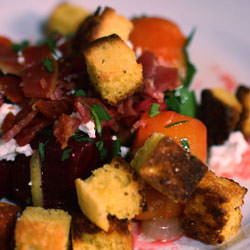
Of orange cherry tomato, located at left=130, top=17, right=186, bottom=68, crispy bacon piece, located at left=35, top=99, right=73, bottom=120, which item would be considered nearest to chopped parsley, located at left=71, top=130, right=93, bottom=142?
crispy bacon piece, located at left=35, top=99, right=73, bottom=120

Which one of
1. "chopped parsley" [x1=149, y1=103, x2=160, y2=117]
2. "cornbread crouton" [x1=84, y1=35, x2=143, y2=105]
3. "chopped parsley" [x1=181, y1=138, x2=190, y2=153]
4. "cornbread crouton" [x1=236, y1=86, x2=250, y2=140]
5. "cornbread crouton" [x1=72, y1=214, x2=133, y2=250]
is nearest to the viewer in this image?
"cornbread crouton" [x1=72, y1=214, x2=133, y2=250]

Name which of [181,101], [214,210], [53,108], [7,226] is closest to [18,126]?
[53,108]

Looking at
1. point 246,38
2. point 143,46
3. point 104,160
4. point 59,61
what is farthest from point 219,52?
point 104,160

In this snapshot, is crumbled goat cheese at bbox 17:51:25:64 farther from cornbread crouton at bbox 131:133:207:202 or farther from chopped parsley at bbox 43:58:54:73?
cornbread crouton at bbox 131:133:207:202

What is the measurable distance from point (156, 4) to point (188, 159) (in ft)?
8.44

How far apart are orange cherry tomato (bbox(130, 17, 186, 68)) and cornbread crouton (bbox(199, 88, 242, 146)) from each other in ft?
1.55

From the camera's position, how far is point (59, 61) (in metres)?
2.91

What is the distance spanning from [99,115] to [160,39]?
44.3 inches

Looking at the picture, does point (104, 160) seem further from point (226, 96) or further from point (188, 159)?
point (226, 96)

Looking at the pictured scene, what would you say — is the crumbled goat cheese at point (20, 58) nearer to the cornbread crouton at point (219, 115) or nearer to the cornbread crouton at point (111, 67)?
the cornbread crouton at point (111, 67)

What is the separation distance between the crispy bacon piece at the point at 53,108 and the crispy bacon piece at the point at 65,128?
4.1 inches

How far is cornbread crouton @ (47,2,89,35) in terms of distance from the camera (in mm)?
3957

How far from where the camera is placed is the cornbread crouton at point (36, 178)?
2.43 m

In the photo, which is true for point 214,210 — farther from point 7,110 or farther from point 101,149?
point 7,110
